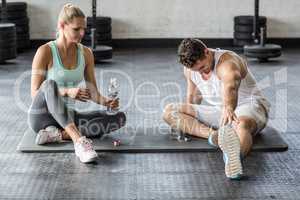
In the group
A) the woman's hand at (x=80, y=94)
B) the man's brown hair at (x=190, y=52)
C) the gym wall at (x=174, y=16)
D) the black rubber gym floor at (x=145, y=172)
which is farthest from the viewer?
the gym wall at (x=174, y=16)

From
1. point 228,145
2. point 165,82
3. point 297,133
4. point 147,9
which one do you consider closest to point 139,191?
point 228,145

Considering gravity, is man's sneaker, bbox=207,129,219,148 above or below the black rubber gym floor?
above

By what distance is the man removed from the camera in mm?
3271

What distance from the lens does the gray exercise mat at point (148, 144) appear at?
3762 mm

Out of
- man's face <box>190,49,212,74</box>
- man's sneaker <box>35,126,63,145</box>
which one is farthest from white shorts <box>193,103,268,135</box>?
man's sneaker <box>35,126,63,145</box>

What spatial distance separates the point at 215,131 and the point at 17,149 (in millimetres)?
1219

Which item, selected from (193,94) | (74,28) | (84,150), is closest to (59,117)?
(84,150)

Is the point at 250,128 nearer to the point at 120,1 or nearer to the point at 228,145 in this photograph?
the point at 228,145

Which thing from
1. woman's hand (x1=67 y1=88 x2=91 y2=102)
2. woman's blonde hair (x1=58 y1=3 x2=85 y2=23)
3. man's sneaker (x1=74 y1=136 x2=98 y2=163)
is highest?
woman's blonde hair (x1=58 y1=3 x2=85 y2=23)

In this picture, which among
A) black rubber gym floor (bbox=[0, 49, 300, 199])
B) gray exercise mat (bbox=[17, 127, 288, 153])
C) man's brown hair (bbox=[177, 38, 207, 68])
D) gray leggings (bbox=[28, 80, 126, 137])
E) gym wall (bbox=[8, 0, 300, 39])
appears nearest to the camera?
black rubber gym floor (bbox=[0, 49, 300, 199])

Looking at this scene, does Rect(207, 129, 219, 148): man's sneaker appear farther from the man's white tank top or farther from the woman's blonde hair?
the woman's blonde hair

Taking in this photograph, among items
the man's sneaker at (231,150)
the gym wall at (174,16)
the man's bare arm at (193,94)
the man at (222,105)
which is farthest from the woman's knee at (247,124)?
the gym wall at (174,16)

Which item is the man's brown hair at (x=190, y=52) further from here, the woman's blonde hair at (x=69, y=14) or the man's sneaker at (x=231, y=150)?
the woman's blonde hair at (x=69, y=14)

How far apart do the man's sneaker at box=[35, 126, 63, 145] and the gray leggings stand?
0.03 meters
